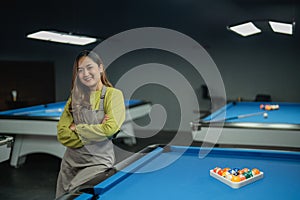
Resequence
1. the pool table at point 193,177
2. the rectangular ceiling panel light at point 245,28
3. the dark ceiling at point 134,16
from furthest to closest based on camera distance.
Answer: the dark ceiling at point 134,16 → the rectangular ceiling panel light at point 245,28 → the pool table at point 193,177

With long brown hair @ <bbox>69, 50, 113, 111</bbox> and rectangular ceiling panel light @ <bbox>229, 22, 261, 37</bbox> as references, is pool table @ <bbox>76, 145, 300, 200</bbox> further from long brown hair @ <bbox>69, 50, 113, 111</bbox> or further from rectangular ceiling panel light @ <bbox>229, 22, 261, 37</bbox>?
rectangular ceiling panel light @ <bbox>229, 22, 261, 37</bbox>

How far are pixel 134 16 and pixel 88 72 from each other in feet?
15.7

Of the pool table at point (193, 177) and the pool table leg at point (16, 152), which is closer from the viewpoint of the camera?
the pool table at point (193, 177)

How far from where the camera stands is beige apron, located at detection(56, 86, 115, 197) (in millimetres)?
2215

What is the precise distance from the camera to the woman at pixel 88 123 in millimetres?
2180

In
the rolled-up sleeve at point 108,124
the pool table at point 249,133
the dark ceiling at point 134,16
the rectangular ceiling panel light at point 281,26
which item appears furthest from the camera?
the dark ceiling at point 134,16

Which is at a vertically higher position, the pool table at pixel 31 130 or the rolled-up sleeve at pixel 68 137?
the rolled-up sleeve at pixel 68 137

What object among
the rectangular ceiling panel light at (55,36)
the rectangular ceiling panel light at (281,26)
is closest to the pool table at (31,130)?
the rectangular ceiling panel light at (55,36)

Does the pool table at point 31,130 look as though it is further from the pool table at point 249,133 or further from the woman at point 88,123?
the pool table at point 249,133

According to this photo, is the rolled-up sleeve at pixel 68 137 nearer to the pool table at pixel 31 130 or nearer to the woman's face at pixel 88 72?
the woman's face at pixel 88 72

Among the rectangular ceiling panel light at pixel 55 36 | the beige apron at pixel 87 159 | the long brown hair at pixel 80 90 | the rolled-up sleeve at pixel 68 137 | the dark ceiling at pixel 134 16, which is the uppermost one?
the dark ceiling at pixel 134 16

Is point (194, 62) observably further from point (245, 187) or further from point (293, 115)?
point (245, 187)

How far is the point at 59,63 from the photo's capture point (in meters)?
7.07

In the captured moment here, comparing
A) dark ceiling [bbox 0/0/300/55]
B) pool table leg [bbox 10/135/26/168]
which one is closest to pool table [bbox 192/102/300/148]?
pool table leg [bbox 10/135/26/168]
